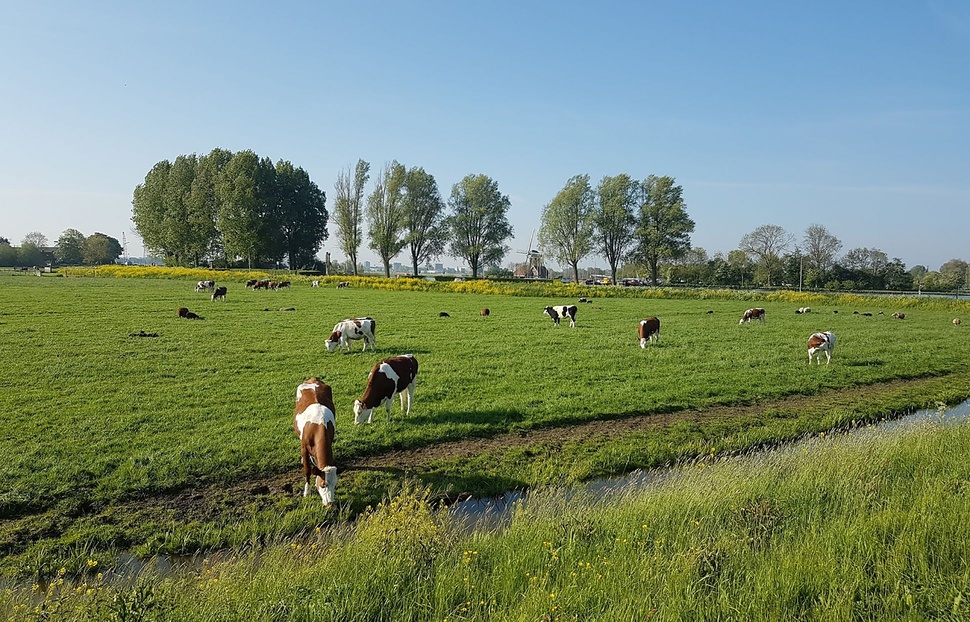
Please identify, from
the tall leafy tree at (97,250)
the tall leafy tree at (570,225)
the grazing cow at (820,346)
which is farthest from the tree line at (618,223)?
the tall leafy tree at (97,250)

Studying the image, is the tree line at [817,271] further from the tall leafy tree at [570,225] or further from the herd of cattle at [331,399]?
the herd of cattle at [331,399]

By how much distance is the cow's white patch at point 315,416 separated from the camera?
7645mm

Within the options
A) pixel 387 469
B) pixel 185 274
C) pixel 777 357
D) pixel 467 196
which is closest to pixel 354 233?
pixel 467 196

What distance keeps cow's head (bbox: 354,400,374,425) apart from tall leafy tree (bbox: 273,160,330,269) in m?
80.3

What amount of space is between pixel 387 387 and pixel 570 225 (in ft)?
248

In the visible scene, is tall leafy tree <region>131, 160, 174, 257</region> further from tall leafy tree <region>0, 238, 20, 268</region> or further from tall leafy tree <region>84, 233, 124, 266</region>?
tall leafy tree <region>0, 238, 20, 268</region>

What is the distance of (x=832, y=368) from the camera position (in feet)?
53.3

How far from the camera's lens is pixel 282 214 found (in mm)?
84500

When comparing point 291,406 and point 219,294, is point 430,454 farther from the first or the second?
point 219,294

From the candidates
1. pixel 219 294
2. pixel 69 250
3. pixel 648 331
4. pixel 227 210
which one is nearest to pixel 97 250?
pixel 69 250

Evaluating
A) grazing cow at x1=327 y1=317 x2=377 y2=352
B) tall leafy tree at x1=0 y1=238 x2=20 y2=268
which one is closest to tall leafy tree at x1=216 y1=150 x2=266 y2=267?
grazing cow at x1=327 y1=317 x2=377 y2=352

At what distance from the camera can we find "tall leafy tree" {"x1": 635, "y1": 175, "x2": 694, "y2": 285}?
76.9 meters

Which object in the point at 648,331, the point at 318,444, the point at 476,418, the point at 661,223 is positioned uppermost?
the point at 661,223

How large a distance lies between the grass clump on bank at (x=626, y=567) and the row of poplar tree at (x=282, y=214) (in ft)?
257
